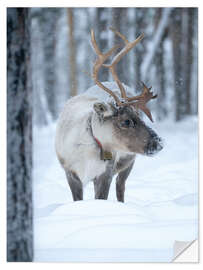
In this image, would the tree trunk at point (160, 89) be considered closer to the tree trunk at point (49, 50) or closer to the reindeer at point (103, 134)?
the reindeer at point (103, 134)

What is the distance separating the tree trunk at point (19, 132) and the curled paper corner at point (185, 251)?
89 centimetres

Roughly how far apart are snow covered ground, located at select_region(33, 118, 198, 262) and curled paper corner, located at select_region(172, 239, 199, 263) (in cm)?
3

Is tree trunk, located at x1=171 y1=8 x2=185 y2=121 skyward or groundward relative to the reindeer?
skyward

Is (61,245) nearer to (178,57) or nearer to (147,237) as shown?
(147,237)

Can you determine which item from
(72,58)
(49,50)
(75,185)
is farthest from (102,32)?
(75,185)

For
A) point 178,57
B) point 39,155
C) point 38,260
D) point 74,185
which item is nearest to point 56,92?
point 39,155

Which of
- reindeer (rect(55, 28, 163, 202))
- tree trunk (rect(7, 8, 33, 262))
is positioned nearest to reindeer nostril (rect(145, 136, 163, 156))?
reindeer (rect(55, 28, 163, 202))

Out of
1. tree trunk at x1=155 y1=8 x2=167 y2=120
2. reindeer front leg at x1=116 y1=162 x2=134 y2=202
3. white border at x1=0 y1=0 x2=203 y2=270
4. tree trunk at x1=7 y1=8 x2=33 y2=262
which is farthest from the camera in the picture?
tree trunk at x1=155 y1=8 x2=167 y2=120

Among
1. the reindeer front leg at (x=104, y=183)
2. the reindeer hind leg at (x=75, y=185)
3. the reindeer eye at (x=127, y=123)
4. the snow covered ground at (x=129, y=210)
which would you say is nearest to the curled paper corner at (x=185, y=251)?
the snow covered ground at (x=129, y=210)

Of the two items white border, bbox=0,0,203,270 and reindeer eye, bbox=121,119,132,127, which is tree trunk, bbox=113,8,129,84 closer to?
white border, bbox=0,0,203,270

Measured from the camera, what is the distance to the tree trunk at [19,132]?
7.76 feet

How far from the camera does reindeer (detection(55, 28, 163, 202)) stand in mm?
2789

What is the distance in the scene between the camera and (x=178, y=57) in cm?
293
